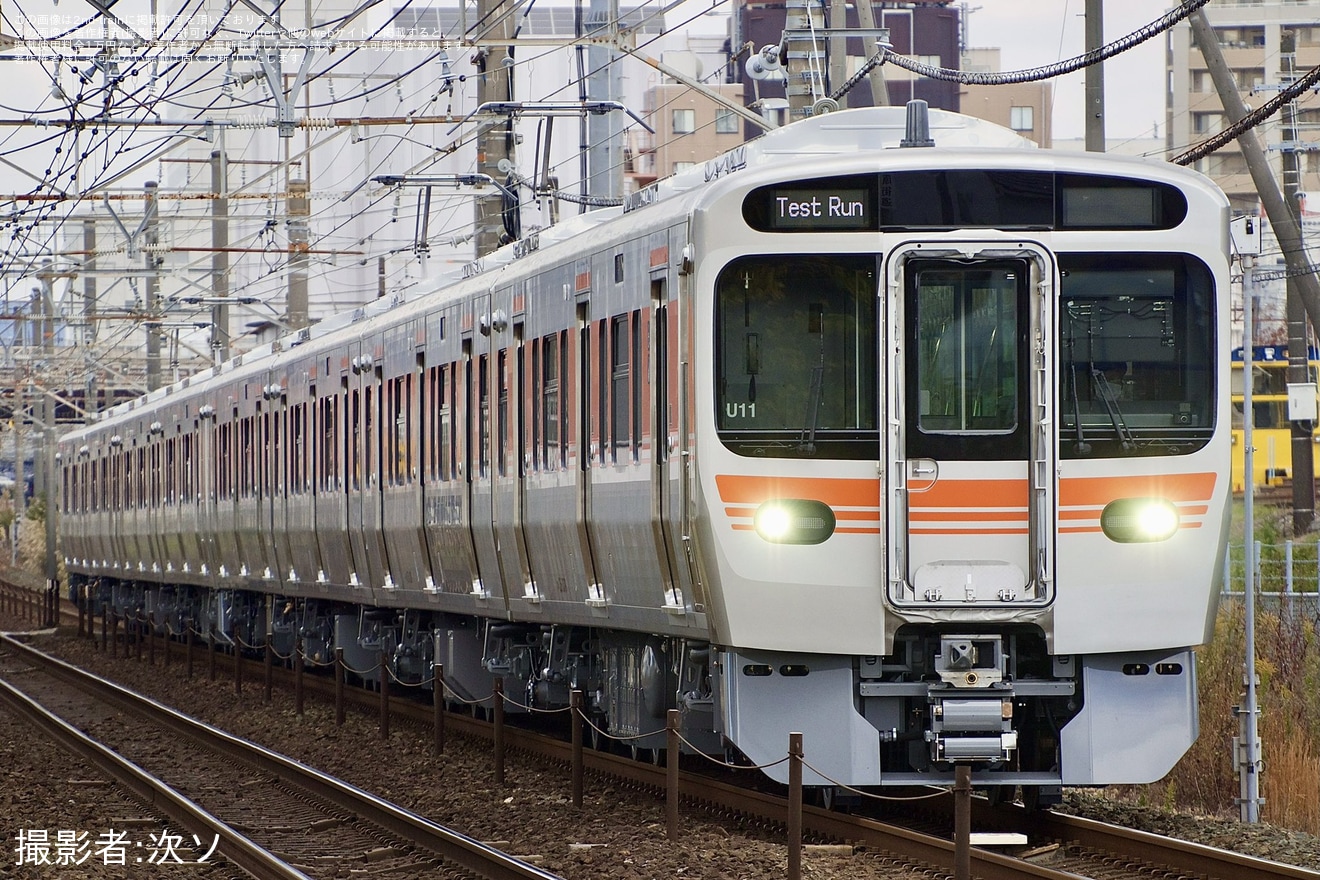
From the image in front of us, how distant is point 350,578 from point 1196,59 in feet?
198

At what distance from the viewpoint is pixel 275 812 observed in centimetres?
1342

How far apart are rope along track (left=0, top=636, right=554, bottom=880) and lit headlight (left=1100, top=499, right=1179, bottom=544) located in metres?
2.99

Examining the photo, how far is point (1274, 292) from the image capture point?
68625 millimetres

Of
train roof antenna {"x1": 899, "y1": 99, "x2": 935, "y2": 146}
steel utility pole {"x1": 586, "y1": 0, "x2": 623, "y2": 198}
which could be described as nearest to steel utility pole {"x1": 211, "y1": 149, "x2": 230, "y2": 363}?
steel utility pole {"x1": 586, "y1": 0, "x2": 623, "y2": 198}

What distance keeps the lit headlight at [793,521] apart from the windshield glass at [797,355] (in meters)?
0.23

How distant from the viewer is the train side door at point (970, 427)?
9789 millimetres

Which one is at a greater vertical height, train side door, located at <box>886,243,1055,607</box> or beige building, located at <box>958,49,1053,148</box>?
beige building, located at <box>958,49,1053,148</box>

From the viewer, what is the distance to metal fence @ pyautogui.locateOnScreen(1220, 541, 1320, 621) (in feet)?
66.0

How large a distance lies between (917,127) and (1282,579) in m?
13.3

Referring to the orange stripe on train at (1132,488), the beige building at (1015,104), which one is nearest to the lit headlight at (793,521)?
the orange stripe on train at (1132,488)

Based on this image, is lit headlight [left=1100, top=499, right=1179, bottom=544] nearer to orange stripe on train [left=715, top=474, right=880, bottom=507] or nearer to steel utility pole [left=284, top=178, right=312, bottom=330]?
orange stripe on train [left=715, top=474, right=880, bottom=507]

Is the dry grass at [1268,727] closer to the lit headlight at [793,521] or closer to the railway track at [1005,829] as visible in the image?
the railway track at [1005,829]

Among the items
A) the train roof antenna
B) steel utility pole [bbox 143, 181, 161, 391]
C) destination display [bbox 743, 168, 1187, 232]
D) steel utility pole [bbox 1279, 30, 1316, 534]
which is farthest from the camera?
steel utility pole [bbox 143, 181, 161, 391]

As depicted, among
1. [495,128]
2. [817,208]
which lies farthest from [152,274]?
[817,208]
